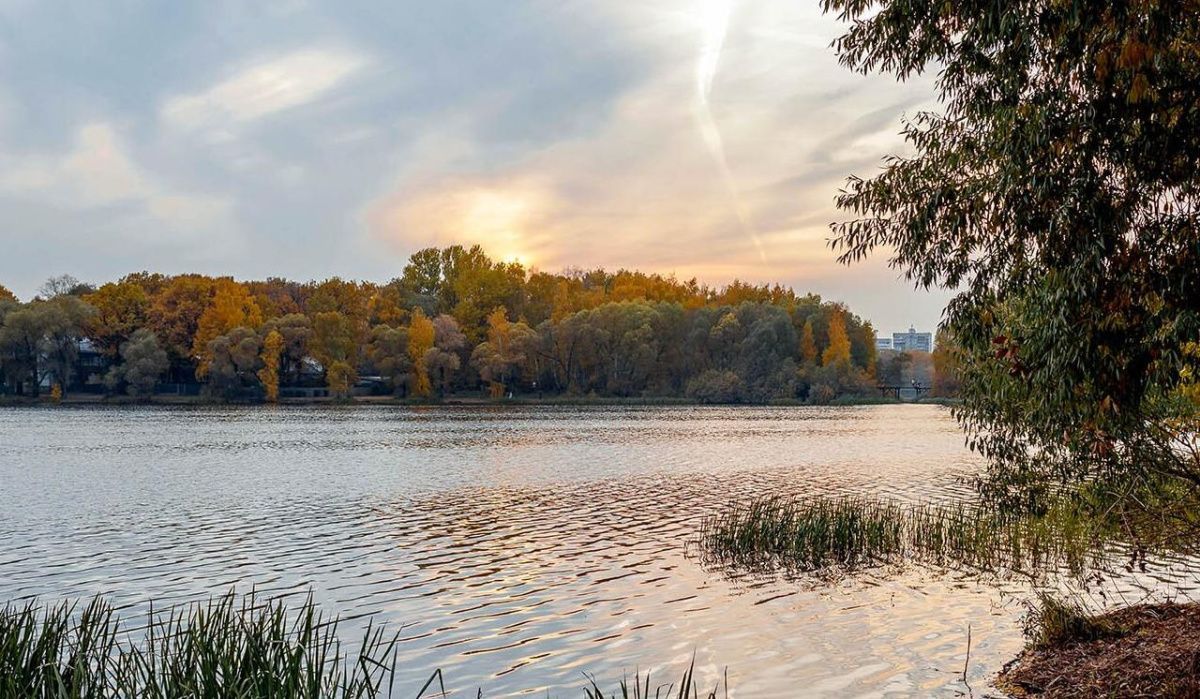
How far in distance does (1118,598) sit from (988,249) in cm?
684

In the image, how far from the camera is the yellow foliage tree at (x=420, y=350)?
4365 inches

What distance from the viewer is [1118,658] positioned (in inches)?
384

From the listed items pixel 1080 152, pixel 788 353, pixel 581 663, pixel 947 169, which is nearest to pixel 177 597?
pixel 581 663

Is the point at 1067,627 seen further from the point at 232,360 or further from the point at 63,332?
the point at 63,332

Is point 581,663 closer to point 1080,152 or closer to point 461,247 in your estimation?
point 1080,152

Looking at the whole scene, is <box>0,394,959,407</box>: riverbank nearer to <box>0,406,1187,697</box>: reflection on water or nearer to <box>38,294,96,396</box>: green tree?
<box>38,294,96,396</box>: green tree

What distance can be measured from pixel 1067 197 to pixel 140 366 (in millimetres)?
109043

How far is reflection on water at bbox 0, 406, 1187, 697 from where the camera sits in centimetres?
1171

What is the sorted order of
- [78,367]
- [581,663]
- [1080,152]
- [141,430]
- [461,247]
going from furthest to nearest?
[461,247], [78,367], [141,430], [581,663], [1080,152]

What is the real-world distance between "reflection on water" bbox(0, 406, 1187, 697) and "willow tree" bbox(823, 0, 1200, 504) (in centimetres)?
348

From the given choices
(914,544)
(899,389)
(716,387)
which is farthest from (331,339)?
(914,544)

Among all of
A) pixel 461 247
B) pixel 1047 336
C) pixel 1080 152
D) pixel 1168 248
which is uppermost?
pixel 461 247

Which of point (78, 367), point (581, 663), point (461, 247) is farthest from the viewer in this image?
point (461, 247)

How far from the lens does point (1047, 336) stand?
877cm
